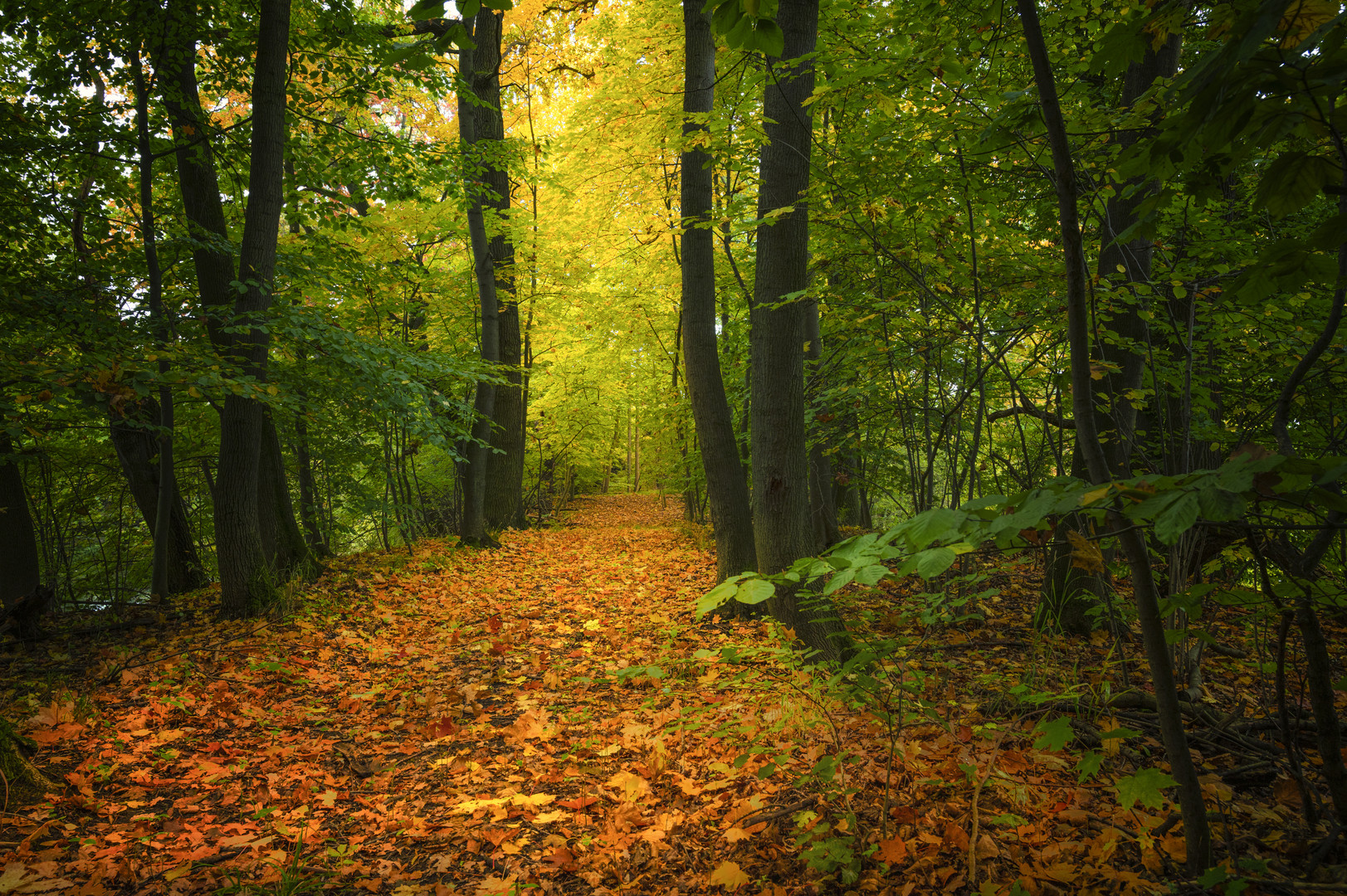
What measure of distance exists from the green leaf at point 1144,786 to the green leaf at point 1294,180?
4.92ft

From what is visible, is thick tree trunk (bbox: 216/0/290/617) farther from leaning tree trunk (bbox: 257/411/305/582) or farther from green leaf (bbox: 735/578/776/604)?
green leaf (bbox: 735/578/776/604)

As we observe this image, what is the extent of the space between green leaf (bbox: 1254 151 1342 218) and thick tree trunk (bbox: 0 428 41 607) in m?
10.1

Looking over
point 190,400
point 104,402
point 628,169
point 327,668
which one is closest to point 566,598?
point 327,668

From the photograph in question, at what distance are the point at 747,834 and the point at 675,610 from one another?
12.0 feet

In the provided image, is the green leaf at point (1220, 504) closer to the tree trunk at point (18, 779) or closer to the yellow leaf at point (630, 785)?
the yellow leaf at point (630, 785)

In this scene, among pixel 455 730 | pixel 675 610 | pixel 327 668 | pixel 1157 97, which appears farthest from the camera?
pixel 675 610

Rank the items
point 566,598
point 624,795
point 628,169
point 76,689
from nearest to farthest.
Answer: point 624,795 → point 76,689 → point 566,598 → point 628,169

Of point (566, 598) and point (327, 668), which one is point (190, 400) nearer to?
point (327, 668)

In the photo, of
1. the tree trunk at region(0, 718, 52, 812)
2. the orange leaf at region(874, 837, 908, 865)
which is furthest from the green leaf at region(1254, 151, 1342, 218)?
the tree trunk at region(0, 718, 52, 812)

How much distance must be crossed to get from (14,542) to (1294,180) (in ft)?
34.4

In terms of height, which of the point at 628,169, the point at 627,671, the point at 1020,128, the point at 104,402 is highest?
the point at 628,169

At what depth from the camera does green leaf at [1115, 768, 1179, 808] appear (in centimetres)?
175

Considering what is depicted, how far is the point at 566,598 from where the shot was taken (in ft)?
23.4

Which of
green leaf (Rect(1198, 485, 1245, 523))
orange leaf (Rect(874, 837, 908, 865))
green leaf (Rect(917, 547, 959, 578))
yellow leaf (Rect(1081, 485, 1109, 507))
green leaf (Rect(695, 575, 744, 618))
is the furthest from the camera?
orange leaf (Rect(874, 837, 908, 865))
